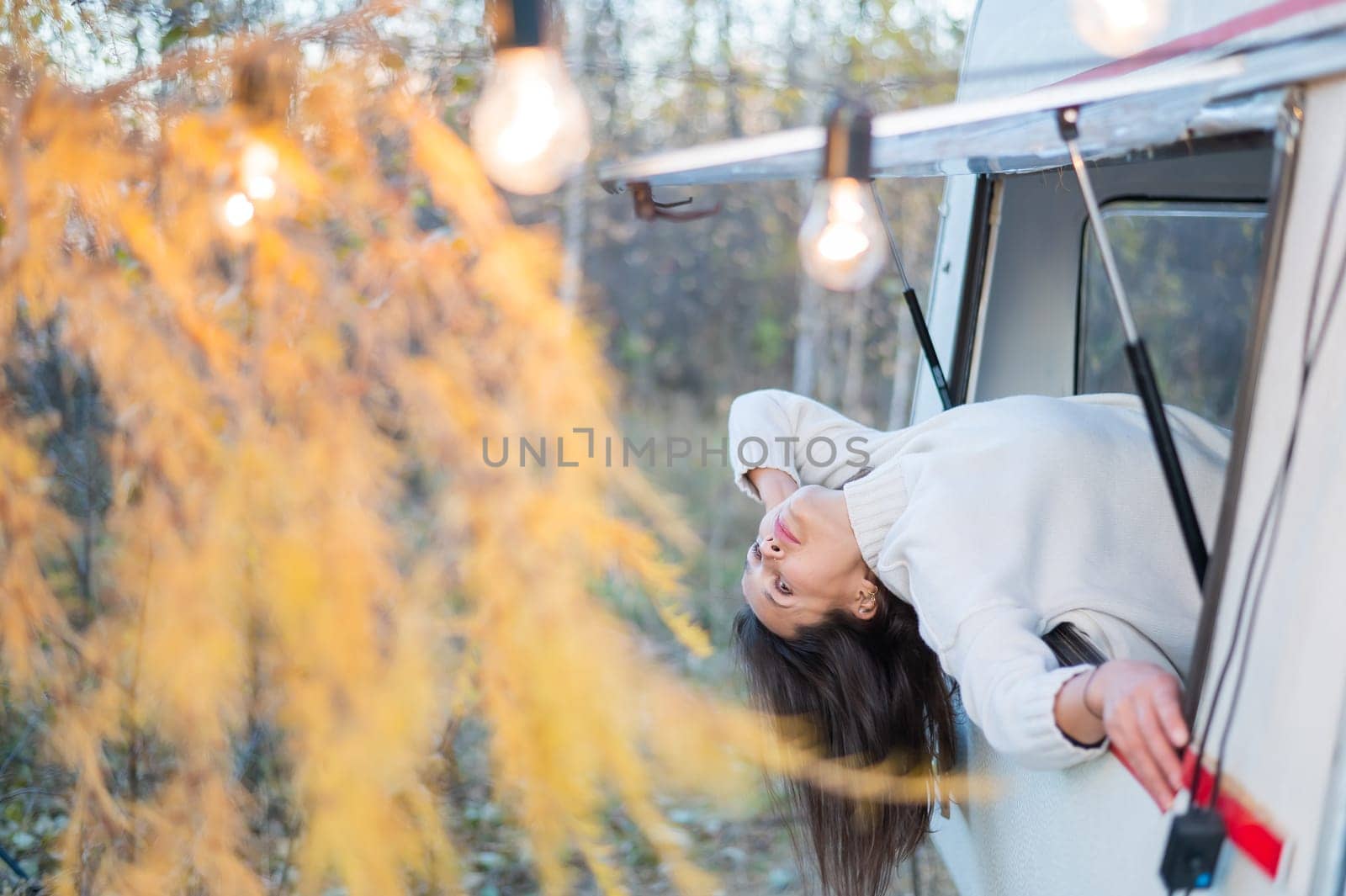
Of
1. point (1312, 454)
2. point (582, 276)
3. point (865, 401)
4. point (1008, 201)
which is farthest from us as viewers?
point (865, 401)

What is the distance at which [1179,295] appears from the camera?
18.6 feet

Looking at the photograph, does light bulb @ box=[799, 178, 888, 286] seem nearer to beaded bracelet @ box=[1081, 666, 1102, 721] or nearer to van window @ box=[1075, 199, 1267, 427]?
beaded bracelet @ box=[1081, 666, 1102, 721]

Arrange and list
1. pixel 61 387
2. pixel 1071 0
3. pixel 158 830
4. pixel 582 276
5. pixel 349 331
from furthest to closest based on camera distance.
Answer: pixel 582 276
pixel 349 331
pixel 61 387
pixel 158 830
pixel 1071 0

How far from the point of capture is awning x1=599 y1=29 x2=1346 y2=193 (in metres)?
1.46

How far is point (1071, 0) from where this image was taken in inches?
110

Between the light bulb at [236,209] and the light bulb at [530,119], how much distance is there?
2434 millimetres

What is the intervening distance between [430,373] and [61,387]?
1703mm

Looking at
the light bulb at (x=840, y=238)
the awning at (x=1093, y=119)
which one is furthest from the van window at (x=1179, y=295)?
the light bulb at (x=840, y=238)

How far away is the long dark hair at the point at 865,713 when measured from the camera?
2.83 meters

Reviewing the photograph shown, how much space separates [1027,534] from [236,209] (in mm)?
3308

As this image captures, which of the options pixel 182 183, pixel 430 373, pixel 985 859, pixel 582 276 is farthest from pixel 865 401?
pixel 985 859

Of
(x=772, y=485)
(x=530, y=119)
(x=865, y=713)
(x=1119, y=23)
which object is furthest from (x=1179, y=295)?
(x=530, y=119)

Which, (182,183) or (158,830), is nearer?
(158,830)

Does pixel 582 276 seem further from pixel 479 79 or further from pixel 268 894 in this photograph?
pixel 268 894
